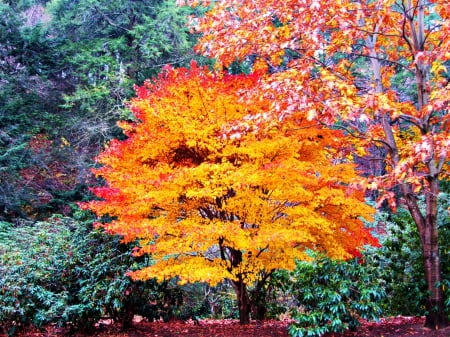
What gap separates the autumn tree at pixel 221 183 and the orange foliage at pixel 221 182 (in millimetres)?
16

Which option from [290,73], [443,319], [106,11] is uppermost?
[106,11]

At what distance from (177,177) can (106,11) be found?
44.0ft

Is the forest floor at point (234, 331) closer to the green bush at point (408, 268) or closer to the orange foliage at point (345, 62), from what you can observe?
the green bush at point (408, 268)

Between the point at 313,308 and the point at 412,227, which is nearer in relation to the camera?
the point at 313,308

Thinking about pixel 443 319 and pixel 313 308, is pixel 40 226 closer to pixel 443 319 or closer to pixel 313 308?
pixel 313 308

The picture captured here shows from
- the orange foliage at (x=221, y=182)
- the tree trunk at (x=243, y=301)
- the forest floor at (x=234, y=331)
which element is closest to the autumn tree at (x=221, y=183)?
the orange foliage at (x=221, y=182)

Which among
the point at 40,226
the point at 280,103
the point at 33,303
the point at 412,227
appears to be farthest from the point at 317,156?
the point at 40,226

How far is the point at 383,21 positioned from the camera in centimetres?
562

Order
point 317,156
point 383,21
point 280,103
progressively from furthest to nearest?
point 317,156
point 383,21
point 280,103

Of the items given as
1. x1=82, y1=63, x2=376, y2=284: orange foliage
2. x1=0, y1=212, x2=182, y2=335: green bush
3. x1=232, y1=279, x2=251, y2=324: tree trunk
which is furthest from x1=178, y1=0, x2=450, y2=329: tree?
x1=0, y1=212, x2=182, y2=335: green bush

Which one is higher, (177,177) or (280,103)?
(280,103)

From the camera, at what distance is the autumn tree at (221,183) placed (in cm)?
557

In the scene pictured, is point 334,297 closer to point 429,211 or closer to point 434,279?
point 434,279

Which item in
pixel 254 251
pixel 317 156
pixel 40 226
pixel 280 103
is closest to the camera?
pixel 280 103
